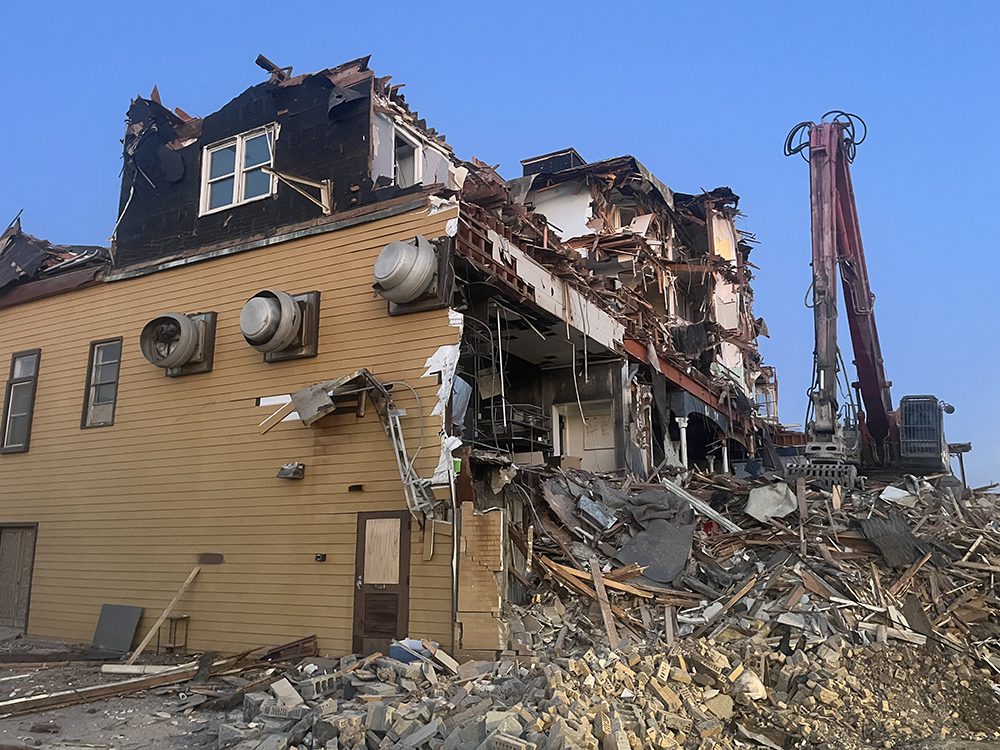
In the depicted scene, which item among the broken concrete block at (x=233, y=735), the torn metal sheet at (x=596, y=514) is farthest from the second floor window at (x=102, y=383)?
the torn metal sheet at (x=596, y=514)

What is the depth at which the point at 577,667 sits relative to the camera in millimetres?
7891

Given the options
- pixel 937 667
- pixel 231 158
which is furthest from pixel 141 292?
pixel 937 667

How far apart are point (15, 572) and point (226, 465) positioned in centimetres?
605

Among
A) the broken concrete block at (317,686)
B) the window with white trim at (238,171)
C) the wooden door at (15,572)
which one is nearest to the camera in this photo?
the broken concrete block at (317,686)

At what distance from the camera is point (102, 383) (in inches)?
604

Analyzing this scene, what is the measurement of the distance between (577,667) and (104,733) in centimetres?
511

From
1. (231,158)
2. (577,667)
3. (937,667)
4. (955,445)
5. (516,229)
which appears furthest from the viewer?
(955,445)

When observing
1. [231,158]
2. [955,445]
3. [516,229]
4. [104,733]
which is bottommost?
[104,733]

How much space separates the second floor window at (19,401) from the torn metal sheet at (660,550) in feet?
40.5

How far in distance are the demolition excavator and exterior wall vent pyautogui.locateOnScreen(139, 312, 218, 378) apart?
11319 millimetres

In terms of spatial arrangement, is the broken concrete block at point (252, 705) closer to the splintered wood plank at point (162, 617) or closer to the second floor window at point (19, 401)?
the splintered wood plank at point (162, 617)

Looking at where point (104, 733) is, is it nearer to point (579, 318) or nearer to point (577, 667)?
point (577, 667)

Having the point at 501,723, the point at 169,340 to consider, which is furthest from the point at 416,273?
the point at 501,723

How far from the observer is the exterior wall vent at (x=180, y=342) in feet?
44.3
